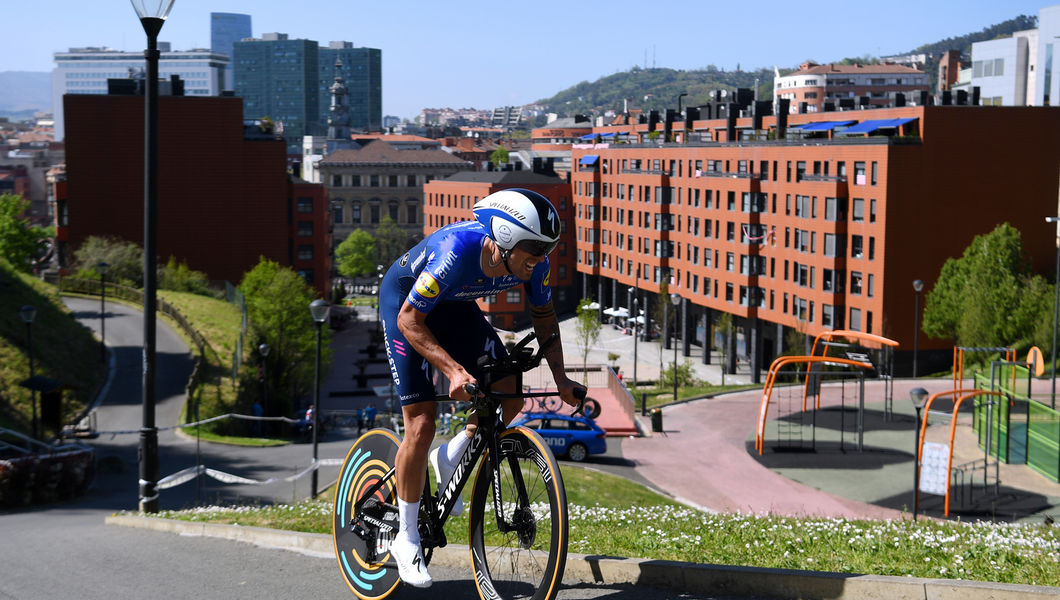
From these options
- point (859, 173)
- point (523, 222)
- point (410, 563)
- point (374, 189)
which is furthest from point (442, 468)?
point (374, 189)

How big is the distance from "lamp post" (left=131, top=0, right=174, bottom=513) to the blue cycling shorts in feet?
18.9

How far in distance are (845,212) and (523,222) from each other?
213ft

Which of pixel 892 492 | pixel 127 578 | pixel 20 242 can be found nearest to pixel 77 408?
pixel 892 492

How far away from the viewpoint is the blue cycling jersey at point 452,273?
648 cm

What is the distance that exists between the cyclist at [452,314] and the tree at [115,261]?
60.7 metres

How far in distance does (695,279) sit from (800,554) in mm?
80038

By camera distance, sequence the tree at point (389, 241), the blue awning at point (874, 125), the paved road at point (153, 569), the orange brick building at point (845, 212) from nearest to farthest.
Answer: the paved road at point (153, 569) → the orange brick building at point (845, 212) → the blue awning at point (874, 125) → the tree at point (389, 241)

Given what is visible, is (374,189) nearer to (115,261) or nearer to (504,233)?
(115,261)

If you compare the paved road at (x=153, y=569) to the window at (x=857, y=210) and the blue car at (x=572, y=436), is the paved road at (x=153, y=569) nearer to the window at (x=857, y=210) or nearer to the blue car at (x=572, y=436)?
the blue car at (x=572, y=436)

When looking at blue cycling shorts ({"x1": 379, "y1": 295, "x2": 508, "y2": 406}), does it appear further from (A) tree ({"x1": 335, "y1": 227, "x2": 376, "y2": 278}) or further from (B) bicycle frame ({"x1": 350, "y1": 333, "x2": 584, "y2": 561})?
(A) tree ({"x1": 335, "y1": 227, "x2": 376, "y2": 278})

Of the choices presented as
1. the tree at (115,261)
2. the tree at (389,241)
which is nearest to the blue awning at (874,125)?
the tree at (115,261)

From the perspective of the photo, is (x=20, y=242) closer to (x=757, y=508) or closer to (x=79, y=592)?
(x=757, y=508)

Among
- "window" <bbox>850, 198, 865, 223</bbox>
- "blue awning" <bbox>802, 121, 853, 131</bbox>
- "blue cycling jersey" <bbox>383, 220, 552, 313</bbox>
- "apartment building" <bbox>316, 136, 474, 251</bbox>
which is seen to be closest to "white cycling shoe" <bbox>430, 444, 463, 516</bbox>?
"blue cycling jersey" <bbox>383, 220, 552, 313</bbox>

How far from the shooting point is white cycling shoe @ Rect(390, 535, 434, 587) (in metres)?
6.91
